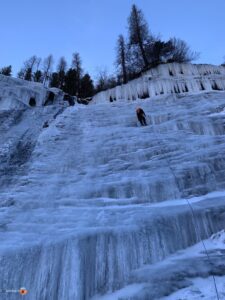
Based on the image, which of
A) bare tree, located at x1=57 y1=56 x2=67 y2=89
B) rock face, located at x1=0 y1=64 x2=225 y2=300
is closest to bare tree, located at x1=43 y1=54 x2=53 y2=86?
bare tree, located at x1=57 y1=56 x2=67 y2=89

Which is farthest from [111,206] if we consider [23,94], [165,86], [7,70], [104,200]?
[7,70]

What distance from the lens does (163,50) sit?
21.9m

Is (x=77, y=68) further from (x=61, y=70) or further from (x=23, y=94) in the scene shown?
(x=23, y=94)

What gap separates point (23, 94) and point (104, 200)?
37.9 feet

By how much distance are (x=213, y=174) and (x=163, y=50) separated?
17.6m

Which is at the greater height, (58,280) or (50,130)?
(50,130)

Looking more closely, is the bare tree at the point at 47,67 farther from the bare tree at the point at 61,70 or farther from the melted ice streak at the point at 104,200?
the melted ice streak at the point at 104,200

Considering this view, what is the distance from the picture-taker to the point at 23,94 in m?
15.8

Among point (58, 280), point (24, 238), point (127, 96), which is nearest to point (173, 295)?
point (58, 280)

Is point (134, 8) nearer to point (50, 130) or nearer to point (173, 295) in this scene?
point (50, 130)

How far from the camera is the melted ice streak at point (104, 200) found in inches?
179

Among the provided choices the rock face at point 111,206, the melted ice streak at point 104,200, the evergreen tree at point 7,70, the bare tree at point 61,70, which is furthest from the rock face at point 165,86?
the evergreen tree at point 7,70

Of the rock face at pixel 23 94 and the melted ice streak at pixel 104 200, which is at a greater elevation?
the rock face at pixel 23 94

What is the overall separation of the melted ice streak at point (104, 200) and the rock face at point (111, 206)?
2 centimetres
